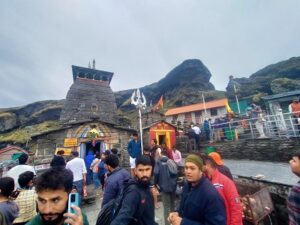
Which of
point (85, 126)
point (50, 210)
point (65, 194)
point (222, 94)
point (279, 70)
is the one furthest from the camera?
point (222, 94)

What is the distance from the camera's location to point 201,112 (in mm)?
32688

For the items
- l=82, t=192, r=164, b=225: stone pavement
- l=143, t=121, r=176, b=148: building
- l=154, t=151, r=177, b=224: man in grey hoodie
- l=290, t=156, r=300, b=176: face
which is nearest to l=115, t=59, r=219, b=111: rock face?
l=143, t=121, r=176, b=148: building

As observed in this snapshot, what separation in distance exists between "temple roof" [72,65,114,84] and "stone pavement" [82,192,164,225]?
2056 cm

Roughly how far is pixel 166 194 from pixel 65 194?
3928mm

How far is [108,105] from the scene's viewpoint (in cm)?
2475

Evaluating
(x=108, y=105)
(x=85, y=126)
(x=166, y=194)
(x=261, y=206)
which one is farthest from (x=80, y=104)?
(x=261, y=206)

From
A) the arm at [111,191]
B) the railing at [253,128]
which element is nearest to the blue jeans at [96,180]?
the arm at [111,191]

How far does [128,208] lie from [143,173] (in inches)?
18.8

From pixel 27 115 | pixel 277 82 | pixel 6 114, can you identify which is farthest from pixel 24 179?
pixel 27 115

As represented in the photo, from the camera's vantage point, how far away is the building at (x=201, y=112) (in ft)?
103

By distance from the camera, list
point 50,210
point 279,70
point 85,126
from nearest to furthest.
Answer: point 50,210
point 85,126
point 279,70

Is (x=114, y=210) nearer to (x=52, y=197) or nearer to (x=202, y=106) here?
(x=52, y=197)

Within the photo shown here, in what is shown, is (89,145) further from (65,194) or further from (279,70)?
(279,70)

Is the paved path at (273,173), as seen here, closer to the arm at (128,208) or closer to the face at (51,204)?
the arm at (128,208)
